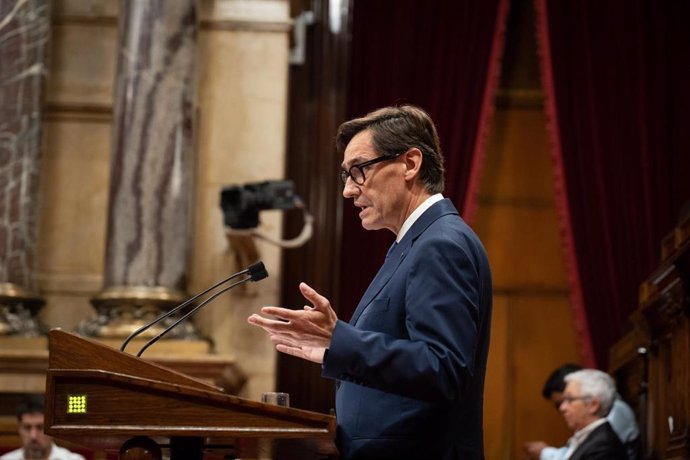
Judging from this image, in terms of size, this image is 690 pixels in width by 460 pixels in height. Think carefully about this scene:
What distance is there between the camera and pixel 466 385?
7.88 feet

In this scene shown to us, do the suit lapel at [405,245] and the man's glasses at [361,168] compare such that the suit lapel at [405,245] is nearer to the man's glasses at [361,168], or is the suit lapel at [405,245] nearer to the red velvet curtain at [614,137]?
the man's glasses at [361,168]

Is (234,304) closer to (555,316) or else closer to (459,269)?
(555,316)

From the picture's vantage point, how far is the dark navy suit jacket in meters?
2.31

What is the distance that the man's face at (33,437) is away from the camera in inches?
221

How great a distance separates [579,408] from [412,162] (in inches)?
136

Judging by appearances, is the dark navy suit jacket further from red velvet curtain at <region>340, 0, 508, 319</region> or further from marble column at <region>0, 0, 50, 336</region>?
red velvet curtain at <region>340, 0, 508, 319</region>

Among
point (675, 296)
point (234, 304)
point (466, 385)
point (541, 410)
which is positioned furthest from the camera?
point (541, 410)

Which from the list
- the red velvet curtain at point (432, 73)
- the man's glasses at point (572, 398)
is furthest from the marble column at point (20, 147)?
the man's glasses at point (572, 398)

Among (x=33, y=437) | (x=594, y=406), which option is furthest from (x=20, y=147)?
(x=594, y=406)

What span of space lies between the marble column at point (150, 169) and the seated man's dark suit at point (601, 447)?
211 cm

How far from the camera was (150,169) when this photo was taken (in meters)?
6.25

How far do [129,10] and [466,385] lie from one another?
4525 mm

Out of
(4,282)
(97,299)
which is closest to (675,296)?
(97,299)

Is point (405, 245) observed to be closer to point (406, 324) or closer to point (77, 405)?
point (406, 324)
